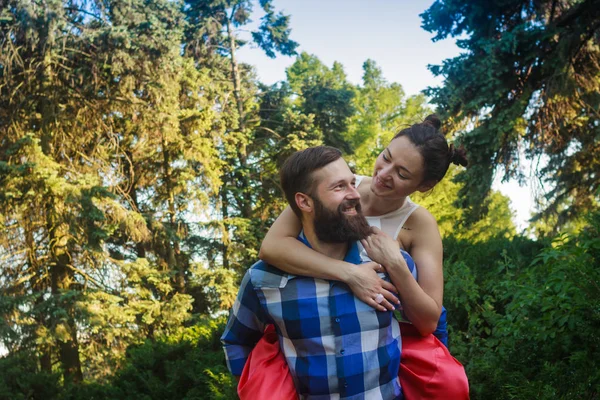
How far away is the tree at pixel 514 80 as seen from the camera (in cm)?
916

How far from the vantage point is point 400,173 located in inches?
96.7

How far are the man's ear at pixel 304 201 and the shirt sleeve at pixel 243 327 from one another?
0.33 metres

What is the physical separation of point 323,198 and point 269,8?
18.9m

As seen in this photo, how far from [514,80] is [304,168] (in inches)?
346

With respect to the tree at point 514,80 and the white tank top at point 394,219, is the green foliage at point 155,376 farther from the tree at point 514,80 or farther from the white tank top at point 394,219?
the tree at point 514,80

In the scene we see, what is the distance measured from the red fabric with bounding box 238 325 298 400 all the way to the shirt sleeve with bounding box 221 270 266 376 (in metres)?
0.06

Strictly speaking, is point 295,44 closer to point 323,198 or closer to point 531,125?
point 531,125

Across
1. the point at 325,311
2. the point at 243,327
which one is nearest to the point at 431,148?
the point at 325,311

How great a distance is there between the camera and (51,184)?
471 inches

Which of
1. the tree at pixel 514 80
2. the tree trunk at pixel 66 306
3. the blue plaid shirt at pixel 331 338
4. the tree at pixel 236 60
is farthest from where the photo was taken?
the tree at pixel 236 60

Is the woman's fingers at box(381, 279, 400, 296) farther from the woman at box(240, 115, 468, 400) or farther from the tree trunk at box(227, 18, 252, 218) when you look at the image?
the tree trunk at box(227, 18, 252, 218)

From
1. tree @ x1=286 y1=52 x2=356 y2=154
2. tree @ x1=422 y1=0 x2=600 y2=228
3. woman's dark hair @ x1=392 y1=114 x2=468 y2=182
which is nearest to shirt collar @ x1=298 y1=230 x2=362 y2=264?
woman's dark hair @ x1=392 y1=114 x2=468 y2=182

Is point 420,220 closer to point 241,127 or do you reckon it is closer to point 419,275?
point 419,275

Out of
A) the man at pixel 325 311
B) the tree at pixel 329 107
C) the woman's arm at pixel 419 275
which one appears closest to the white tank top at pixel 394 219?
the woman's arm at pixel 419 275
